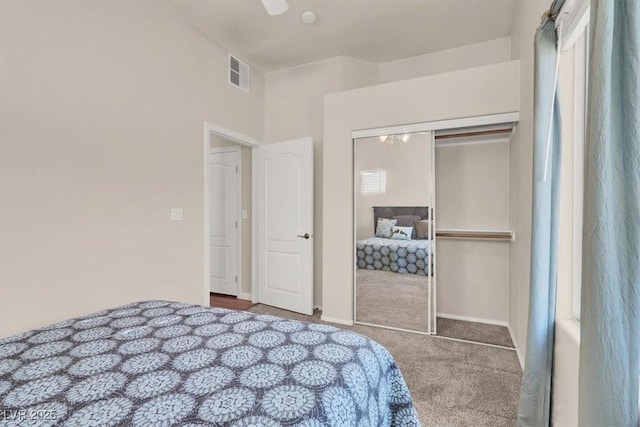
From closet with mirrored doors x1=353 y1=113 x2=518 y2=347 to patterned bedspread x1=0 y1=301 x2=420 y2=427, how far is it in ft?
6.43

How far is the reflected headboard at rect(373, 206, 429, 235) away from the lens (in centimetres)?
295

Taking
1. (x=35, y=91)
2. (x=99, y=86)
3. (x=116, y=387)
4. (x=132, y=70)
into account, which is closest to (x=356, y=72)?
(x=132, y=70)

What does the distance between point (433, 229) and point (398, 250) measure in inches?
15.9

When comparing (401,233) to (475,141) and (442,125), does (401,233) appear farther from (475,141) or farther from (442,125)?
(475,141)

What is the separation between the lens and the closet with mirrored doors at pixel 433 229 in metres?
2.96

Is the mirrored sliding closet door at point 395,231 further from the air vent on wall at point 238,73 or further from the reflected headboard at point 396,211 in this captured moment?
the air vent on wall at point 238,73

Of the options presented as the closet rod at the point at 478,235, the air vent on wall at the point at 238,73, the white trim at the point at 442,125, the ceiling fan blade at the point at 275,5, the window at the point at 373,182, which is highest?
the air vent on wall at the point at 238,73

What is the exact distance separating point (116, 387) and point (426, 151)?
9.34 feet

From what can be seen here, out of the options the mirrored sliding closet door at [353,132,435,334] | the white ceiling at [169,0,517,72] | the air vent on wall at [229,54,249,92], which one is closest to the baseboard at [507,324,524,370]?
the mirrored sliding closet door at [353,132,435,334]

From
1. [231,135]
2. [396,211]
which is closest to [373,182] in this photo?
[396,211]

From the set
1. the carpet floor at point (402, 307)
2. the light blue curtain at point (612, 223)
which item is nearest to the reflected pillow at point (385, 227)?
the carpet floor at point (402, 307)

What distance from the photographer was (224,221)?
439 cm

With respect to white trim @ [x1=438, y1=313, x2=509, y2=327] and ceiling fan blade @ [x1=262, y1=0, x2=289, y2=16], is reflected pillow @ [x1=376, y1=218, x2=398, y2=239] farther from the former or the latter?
ceiling fan blade @ [x1=262, y1=0, x2=289, y2=16]

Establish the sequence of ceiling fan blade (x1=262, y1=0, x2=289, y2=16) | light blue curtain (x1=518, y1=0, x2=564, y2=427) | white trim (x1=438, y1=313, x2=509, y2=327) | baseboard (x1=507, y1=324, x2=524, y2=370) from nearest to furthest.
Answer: light blue curtain (x1=518, y1=0, x2=564, y2=427) → ceiling fan blade (x1=262, y1=0, x2=289, y2=16) → baseboard (x1=507, y1=324, x2=524, y2=370) → white trim (x1=438, y1=313, x2=509, y2=327)
